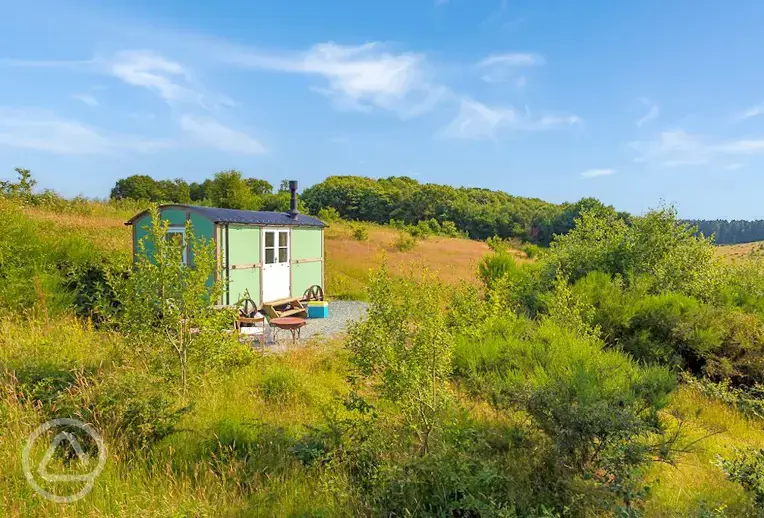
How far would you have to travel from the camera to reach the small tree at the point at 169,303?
4.54 meters

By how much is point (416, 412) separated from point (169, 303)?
9.48 ft

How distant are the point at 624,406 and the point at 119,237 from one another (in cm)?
1566

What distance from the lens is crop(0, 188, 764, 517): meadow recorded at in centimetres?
279

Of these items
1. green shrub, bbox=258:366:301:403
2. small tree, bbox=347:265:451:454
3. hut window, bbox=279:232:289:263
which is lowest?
green shrub, bbox=258:366:301:403

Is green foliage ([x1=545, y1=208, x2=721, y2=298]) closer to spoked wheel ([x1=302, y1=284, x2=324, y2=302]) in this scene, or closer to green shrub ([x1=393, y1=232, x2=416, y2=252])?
spoked wheel ([x1=302, y1=284, x2=324, y2=302])

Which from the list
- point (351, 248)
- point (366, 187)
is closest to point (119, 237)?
point (351, 248)

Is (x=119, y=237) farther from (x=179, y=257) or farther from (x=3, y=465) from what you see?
(x=3, y=465)

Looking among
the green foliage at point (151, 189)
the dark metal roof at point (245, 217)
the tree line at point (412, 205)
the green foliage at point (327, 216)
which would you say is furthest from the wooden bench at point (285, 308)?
the green foliage at point (151, 189)

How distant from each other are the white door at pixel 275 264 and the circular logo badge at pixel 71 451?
25.1 feet

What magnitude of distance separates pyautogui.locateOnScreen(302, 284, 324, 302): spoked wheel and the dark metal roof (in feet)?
6.23

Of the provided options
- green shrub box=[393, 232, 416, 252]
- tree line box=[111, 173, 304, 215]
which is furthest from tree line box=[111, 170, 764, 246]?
green shrub box=[393, 232, 416, 252]

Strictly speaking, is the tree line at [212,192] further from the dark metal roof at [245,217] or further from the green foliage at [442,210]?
the dark metal roof at [245,217]

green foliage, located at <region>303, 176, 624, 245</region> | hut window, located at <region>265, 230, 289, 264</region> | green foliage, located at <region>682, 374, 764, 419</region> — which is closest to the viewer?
green foliage, located at <region>682, 374, 764, 419</region>

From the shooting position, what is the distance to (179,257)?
468 cm
